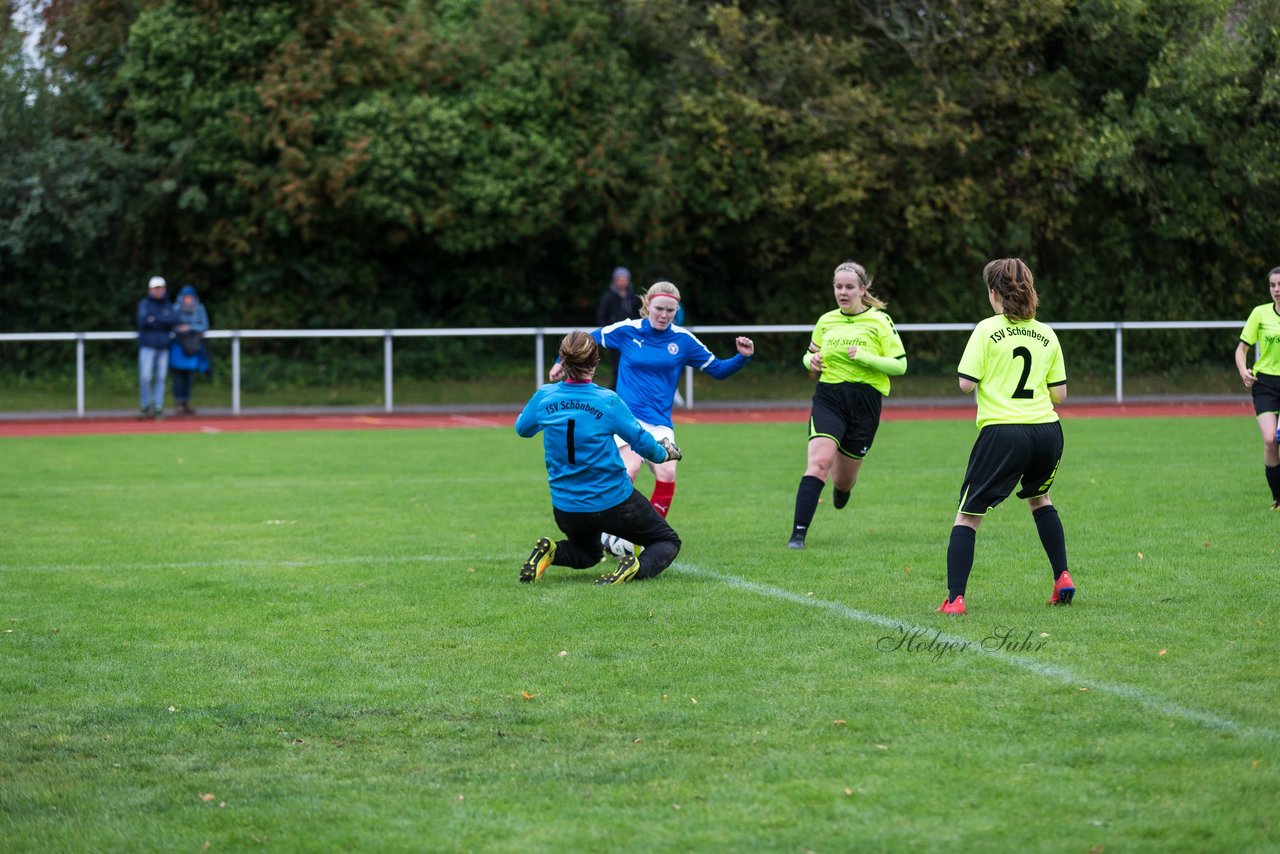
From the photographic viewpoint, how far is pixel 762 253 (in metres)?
29.6

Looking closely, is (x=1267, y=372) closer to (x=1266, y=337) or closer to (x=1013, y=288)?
(x=1266, y=337)

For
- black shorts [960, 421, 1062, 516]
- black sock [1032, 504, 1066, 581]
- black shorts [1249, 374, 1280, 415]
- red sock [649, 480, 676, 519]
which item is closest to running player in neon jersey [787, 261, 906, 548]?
red sock [649, 480, 676, 519]

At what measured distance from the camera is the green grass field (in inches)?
179

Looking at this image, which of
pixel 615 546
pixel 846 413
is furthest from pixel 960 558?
pixel 846 413

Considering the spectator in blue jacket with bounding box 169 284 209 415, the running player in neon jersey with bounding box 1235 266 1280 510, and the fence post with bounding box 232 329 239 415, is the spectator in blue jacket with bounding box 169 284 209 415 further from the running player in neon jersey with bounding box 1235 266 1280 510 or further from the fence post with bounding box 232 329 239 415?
the running player in neon jersey with bounding box 1235 266 1280 510

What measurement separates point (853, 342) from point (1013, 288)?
2704mm

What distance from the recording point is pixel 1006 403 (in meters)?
7.51

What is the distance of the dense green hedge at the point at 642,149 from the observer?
26.8 metres

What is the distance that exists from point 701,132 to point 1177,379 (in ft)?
30.5

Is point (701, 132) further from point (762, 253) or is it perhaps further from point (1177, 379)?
point (1177, 379)

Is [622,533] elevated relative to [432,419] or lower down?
elevated

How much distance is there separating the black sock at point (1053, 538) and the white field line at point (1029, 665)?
0.93 metres

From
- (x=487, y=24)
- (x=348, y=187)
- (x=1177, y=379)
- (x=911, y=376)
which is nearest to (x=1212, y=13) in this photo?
(x=1177, y=379)

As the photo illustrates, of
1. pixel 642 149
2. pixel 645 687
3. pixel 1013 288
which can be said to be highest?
pixel 642 149
